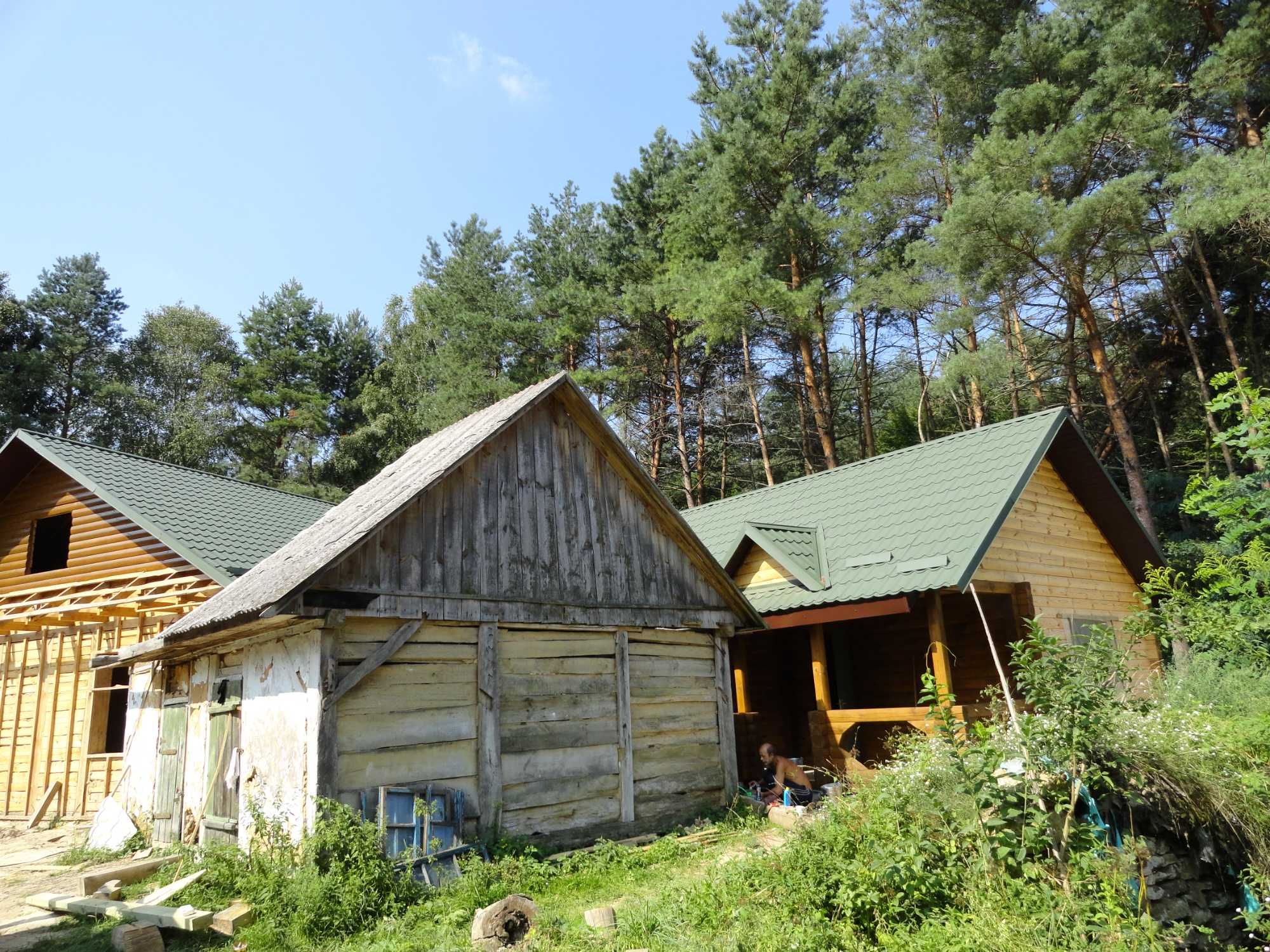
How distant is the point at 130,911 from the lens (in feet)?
26.3

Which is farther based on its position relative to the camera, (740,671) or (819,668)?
(740,671)

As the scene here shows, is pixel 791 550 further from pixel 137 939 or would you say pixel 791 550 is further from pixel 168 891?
pixel 137 939

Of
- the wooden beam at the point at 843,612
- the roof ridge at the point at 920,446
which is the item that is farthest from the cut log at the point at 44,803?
the roof ridge at the point at 920,446

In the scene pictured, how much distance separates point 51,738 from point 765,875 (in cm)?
1282

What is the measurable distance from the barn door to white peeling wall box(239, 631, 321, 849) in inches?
83.3

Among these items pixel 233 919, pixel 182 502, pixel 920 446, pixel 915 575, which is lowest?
pixel 233 919

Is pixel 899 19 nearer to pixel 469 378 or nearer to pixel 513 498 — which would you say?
pixel 469 378

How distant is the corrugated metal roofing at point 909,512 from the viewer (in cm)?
1276

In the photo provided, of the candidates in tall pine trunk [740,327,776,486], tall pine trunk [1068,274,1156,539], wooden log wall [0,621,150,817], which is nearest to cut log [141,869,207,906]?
wooden log wall [0,621,150,817]

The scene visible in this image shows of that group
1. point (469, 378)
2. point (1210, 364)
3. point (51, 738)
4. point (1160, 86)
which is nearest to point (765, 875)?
point (51, 738)

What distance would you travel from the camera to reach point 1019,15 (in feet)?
70.8

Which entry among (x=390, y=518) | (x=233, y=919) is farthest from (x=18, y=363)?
(x=233, y=919)

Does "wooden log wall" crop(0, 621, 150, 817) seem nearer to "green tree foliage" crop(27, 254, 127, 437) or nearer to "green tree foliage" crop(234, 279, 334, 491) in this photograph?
"green tree foliage" crop(234, 279, 334, 491)

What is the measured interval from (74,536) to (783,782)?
12916 millimetres
